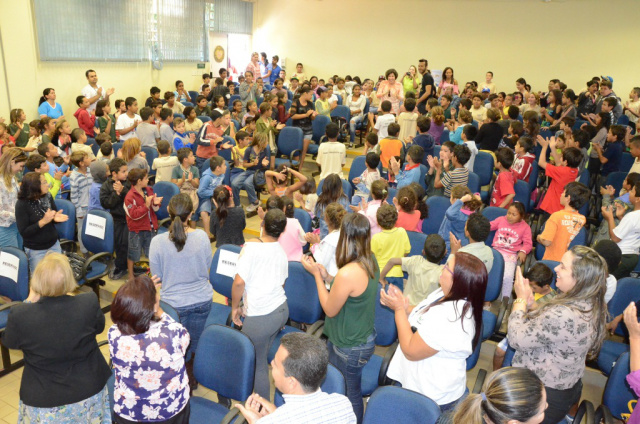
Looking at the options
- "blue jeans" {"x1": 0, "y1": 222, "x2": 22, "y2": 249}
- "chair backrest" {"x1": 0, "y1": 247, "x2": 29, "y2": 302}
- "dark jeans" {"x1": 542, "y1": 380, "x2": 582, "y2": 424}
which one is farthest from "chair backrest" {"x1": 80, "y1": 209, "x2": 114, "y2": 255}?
"dark jeans" {"x1": 542, "y1": 380, "x2": 582, "y2": 424}

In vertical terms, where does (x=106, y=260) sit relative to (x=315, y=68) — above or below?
below

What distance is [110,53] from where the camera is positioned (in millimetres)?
10938

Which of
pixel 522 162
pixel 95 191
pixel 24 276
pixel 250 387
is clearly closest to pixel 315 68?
pixel 522 162

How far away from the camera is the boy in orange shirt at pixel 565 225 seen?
4.12 metres

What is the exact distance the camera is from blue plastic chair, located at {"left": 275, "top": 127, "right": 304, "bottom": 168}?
7.95 meters

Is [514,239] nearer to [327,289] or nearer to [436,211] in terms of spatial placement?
[436,211]

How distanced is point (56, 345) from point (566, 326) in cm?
256

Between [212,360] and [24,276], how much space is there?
6.83 feet

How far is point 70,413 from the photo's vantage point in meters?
2.44

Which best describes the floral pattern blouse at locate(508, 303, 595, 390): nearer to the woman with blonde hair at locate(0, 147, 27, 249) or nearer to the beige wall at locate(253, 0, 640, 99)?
the woman with blonde hair at locate(0, 147, 27, 249)

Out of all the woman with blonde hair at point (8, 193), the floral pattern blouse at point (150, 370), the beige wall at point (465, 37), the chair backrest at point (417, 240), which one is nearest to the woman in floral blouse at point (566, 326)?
the chair backrest at point (417, 240)

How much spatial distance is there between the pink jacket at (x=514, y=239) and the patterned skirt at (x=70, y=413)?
3.42 metres

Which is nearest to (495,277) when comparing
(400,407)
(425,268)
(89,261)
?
(425,268)

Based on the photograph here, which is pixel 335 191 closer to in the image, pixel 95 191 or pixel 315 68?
pixel 95 191
